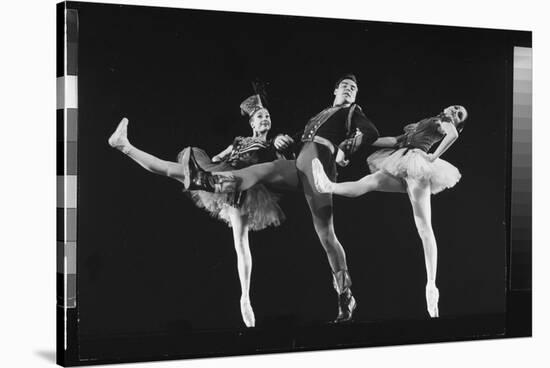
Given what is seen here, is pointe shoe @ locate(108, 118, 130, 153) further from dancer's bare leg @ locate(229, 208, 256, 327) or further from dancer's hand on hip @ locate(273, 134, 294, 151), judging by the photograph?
dancer's hand on hip @ locate(273, 134, 294, 151)

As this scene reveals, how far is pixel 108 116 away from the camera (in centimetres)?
560

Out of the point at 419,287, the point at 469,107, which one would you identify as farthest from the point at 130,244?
the point at 469,107

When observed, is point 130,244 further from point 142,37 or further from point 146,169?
point 142,37

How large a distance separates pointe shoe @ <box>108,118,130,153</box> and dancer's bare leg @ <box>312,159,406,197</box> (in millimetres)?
988

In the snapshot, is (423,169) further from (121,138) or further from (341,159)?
(121,138)

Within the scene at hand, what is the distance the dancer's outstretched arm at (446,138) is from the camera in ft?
20.8

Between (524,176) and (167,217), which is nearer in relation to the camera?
(167,217)

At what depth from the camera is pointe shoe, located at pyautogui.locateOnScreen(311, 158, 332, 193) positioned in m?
6.05

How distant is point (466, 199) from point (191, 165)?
156 cm

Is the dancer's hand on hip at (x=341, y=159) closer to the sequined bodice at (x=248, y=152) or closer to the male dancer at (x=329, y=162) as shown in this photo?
the male dancer at (x=329, y=162)

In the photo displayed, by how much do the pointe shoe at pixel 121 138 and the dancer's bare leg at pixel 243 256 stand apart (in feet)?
2.03

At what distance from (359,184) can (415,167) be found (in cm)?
35

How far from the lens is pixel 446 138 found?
6.35 meters

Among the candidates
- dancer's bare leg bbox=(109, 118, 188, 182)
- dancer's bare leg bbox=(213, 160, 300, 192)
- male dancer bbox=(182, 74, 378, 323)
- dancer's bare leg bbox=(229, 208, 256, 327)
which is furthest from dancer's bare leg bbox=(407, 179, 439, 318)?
dancer's bare leg bbox=(109, 118, 188, 182)
